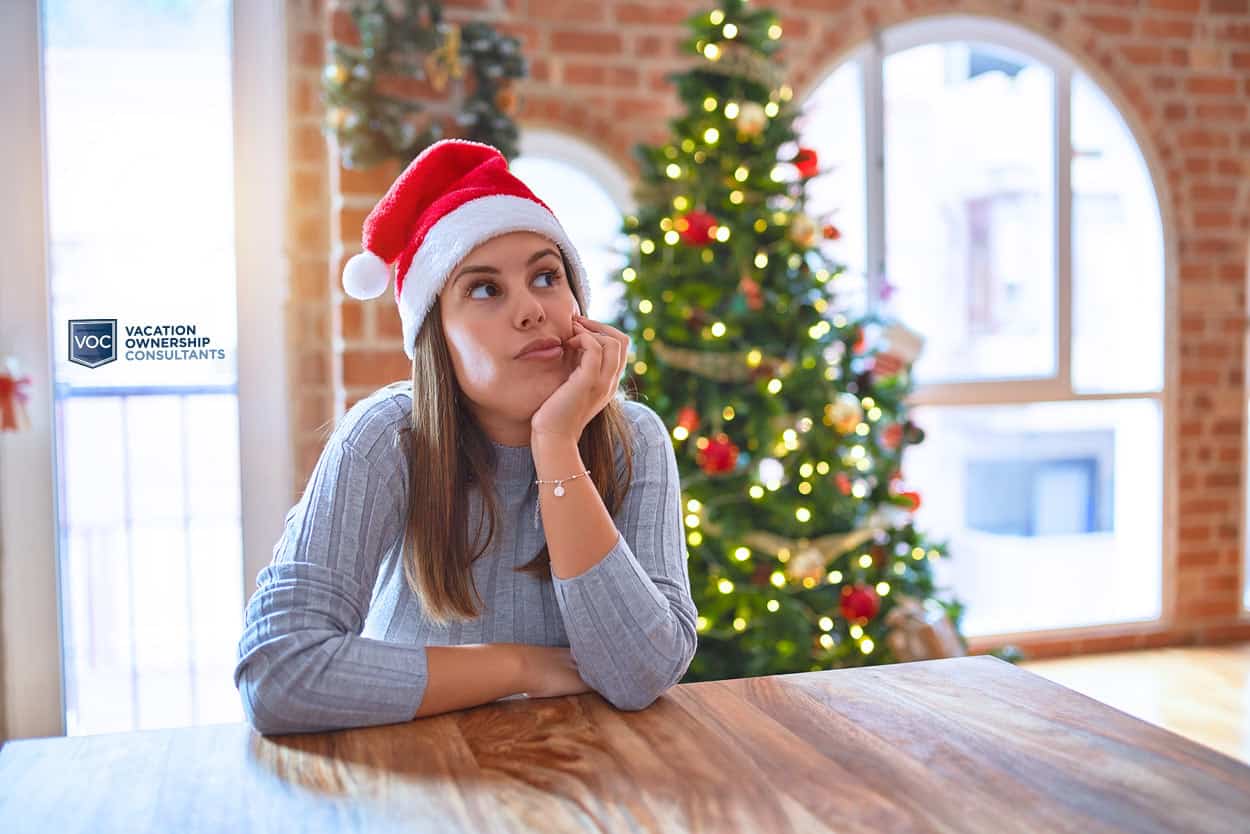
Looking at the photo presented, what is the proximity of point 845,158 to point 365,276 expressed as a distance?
8.71 ft

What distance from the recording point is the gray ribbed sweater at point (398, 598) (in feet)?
3.60

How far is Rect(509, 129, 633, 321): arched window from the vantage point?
3.31 metres

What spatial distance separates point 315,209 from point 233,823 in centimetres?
243

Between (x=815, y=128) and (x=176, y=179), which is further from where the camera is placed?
(x=815, y=128)

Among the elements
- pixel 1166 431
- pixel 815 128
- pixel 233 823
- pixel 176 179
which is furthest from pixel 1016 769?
pixel 1166 431

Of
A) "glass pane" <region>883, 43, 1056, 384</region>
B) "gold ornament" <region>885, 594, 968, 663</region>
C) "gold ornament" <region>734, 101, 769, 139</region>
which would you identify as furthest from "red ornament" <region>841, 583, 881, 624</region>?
"glass pane" <region>883, 43, 1056, 384</region>

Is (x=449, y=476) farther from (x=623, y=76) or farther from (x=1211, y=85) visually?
(x=1211, y=85)

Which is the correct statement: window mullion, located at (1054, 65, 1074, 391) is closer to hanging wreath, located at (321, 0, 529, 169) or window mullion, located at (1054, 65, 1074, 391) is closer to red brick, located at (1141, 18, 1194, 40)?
red brick, located at (1141, 18, 1194, 40)

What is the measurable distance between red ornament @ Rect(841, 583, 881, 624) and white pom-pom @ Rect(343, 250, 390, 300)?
1.63 m

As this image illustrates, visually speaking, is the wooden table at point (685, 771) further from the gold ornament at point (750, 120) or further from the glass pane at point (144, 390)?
the gold ornament at point (750, 120)

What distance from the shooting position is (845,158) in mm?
3795

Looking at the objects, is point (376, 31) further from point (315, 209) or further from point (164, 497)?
point (164, 497)

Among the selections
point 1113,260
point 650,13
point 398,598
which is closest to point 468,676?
point 398,598

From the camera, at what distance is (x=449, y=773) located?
927mm
